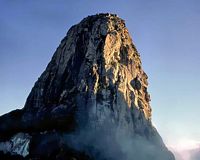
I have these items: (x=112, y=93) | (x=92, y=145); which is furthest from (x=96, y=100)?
(x=92, y=145)

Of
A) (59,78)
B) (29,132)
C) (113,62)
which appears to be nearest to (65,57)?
(59,78)

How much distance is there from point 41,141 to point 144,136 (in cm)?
2993

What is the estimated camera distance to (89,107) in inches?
4840

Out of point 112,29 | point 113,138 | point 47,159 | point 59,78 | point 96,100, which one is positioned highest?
point 112,29

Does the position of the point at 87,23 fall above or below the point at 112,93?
above

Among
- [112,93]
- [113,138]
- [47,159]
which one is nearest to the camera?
[47,159]

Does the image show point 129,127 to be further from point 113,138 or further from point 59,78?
point 59,78

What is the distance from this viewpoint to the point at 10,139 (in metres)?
122

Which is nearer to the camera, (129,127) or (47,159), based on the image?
(47,159)

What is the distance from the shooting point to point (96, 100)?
408 feet

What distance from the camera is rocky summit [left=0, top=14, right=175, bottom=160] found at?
116562 mm

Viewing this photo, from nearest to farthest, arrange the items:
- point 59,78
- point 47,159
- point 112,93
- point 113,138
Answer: point 47,159 → point 113,138 → point 112,93 → point 59,78

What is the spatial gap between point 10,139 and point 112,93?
102ft

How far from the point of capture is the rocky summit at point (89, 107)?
382 feet
